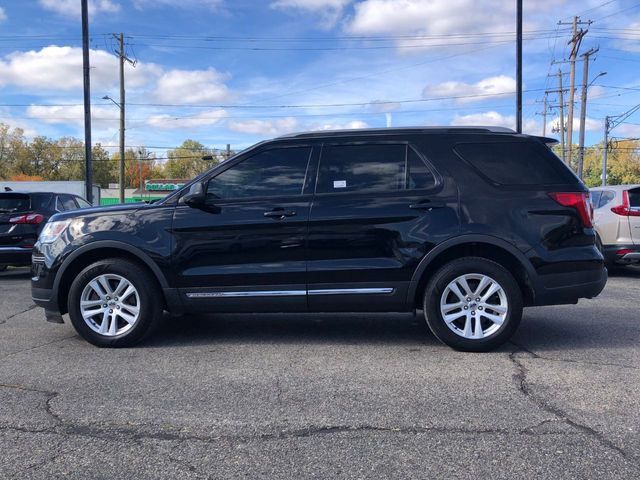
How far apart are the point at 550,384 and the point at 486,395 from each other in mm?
586

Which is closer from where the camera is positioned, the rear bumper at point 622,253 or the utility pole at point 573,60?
the rear bumper at point 622,253

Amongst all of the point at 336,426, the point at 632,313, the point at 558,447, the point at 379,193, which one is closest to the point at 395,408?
the point at 336,426

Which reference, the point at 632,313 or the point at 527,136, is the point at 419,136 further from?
the point at 632,313

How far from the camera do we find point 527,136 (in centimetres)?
511

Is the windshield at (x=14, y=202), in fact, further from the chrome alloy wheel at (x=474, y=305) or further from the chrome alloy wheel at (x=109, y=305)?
the chrome alloy wheel at (x=474, y=305)

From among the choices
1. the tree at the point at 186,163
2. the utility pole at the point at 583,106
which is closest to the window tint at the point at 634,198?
the utility pole at the point at 583,106

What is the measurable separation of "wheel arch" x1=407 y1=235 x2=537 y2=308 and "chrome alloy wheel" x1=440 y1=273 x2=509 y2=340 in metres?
0.23

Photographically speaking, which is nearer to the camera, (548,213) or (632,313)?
(548,213)

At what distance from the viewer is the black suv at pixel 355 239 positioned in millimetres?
4902

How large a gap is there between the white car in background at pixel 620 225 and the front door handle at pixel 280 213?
6612 mm

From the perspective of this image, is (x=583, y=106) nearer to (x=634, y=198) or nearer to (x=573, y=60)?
(x=573, y=60)

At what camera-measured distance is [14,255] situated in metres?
9.77

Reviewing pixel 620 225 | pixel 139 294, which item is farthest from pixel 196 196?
pixel 620 225

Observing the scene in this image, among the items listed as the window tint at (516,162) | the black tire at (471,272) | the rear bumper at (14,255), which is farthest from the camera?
the rear bumper at (14,255)
